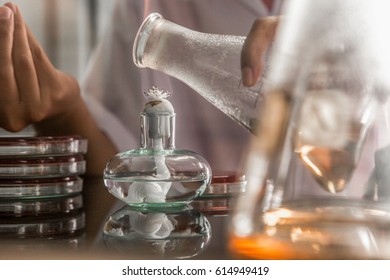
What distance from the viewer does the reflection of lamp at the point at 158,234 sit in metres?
0.39

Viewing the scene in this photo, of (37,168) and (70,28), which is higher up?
(70,28)

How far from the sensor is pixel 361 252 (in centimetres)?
41

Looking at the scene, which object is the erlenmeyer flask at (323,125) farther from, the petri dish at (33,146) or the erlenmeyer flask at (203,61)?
the petri dish at (33,146)

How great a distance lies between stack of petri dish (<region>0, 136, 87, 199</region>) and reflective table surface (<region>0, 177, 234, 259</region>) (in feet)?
0.03

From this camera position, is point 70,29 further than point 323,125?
Yes

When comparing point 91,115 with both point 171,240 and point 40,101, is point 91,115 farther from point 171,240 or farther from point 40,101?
point 171,240

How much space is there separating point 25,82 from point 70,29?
2.9 inches

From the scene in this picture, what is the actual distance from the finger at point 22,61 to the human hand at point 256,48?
0.73 ft

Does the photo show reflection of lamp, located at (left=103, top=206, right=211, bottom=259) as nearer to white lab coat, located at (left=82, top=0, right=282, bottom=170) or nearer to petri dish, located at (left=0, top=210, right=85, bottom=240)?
petri dish, located at (left=0, top=210, right=85, bottom=240)

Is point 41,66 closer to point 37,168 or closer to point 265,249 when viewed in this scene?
point 37,168

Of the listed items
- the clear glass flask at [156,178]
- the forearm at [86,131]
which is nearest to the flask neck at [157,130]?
the clear glass flask at [156,178]

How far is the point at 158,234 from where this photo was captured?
42cm

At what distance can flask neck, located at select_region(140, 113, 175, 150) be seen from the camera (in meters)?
0.52

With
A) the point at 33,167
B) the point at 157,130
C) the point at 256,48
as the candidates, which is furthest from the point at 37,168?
the point at 256,48
